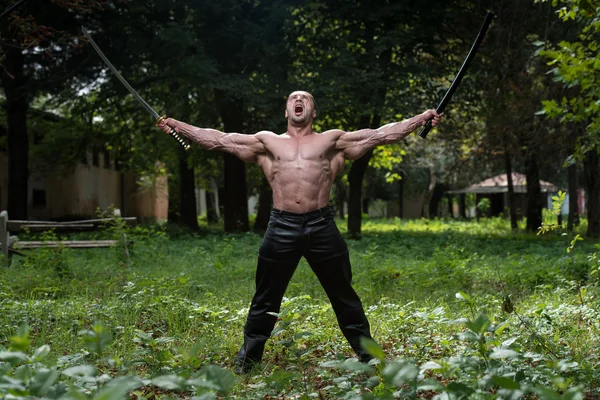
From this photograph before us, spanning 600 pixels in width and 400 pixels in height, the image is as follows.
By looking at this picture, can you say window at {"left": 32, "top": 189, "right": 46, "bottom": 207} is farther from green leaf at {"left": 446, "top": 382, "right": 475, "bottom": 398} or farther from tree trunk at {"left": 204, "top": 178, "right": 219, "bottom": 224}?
green leaf at {"left": 446, "top": 382, "right": 475, "bottom": 398}

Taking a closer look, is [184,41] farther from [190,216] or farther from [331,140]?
[331,140]

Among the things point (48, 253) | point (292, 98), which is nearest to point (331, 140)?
point (292, 98)

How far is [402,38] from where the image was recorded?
17.4 m

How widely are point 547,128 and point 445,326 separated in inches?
549

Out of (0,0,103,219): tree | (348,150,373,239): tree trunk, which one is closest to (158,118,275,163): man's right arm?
(0,0,103,219): tree

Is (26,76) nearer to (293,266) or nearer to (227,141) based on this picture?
(227,141)

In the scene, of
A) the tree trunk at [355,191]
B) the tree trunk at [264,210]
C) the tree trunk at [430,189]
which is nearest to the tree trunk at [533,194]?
the tree trunk at [355,191]

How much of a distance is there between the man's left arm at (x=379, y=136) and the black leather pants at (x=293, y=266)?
1.82 feet

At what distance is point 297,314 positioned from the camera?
5355 mm

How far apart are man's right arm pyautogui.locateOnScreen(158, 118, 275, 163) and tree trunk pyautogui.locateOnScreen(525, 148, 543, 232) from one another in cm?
1609

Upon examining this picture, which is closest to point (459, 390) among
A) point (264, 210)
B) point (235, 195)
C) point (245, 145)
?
point (245, 145)

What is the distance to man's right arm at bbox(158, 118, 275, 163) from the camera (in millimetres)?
5809

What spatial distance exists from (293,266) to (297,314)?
1.41ft

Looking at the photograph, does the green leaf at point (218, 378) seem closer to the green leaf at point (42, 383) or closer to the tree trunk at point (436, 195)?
the green leaf at point (42, 383)
